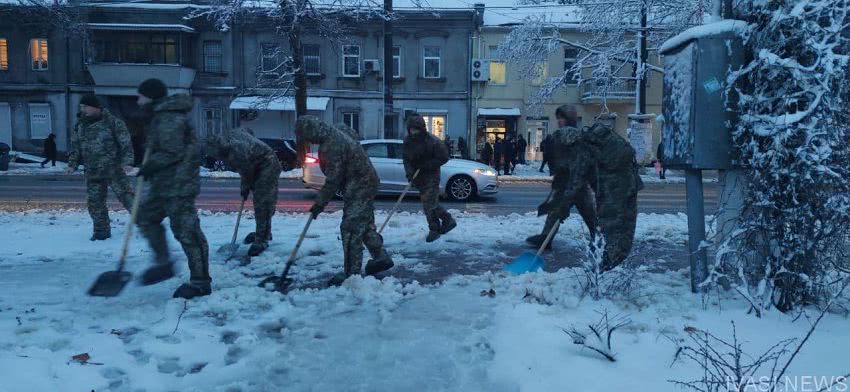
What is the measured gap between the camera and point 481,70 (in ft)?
111

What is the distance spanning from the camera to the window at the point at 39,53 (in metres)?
34.5

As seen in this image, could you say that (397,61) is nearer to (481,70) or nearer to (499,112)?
(481,70)

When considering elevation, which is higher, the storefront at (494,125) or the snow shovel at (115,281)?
the storefront at (494,125)

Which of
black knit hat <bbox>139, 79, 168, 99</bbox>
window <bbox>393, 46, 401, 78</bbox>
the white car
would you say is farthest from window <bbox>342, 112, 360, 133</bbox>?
black knit hat <bbox>139, 79, 168, 99</bbox>

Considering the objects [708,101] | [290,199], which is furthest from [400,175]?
[708,101]

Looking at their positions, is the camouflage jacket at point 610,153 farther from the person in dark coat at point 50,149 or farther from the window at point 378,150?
the person in dark coat at point 50,149

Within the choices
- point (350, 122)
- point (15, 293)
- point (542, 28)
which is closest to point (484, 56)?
point (542, 28)

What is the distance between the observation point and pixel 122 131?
884cm

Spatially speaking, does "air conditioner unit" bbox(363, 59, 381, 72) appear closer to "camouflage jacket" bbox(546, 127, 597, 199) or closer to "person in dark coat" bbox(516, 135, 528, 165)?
"person in dark coat" bbox(516, 135, 528, 165)

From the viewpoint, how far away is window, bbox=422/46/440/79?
114ft

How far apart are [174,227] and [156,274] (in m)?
0.40

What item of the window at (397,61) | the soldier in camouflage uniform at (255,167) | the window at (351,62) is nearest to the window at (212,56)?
the window at (351,62)

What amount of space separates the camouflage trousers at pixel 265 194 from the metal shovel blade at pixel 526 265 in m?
2.81

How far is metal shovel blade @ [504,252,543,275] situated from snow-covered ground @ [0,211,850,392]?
0.74 feet
